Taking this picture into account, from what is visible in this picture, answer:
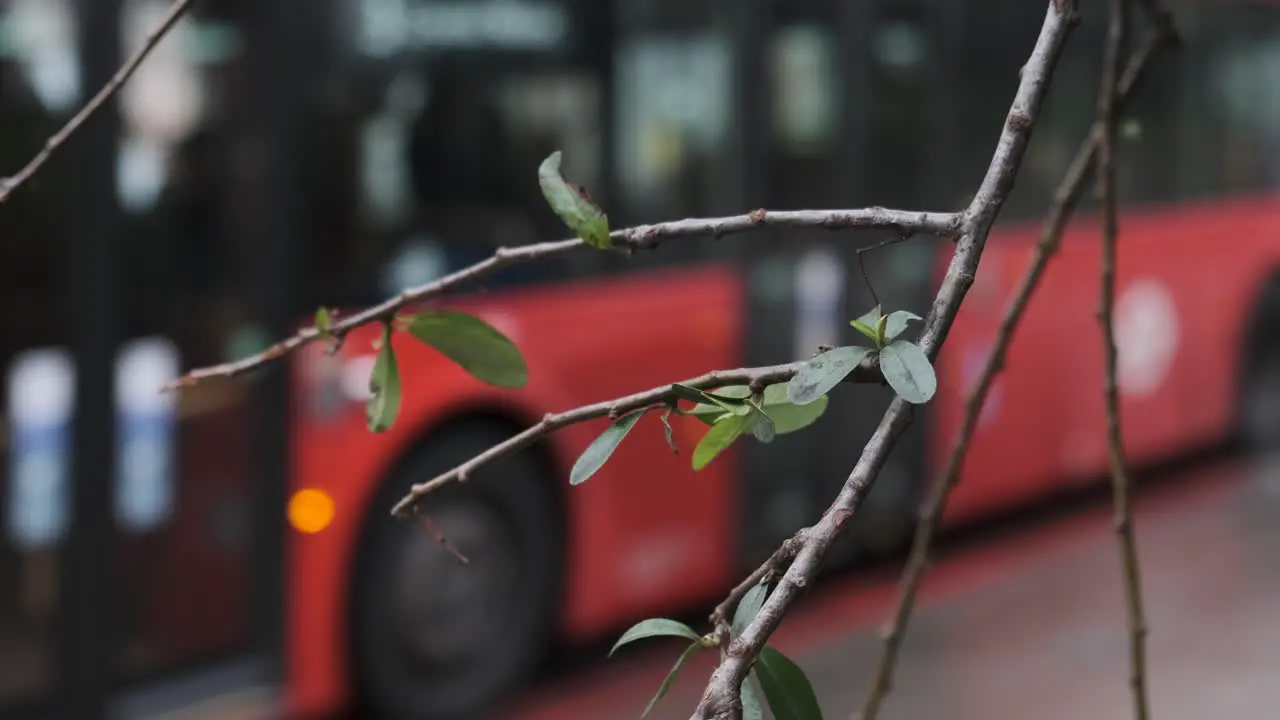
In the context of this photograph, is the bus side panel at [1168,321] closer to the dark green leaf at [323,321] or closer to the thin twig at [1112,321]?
the thin twig at [1112,321]

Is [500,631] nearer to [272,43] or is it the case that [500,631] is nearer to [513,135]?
[513,135]

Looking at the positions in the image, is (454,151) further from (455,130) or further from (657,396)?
(657,396)

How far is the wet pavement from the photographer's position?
541 cm

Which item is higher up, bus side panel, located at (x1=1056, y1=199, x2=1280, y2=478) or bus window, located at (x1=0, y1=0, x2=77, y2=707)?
→ bus window, located at (x1=0, y1=0, x2=77, y2=707)

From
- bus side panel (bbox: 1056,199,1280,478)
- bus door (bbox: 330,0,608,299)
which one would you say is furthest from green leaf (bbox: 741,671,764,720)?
bus side panel (bbox: 1056,199,1280,478)

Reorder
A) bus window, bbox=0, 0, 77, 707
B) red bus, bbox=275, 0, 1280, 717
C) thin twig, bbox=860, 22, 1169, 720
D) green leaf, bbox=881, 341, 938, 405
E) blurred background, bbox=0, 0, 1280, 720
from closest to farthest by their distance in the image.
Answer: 1. green leaf, bbox=881, 341, 938, 405
2. thin twig, bbox=860, 22, 1169, 720
3. bus window, bbox=0, 0, 77, 707
4. blurred background, bbox=0, 0, 1280, 720
5. red bus, bbox=275, 0, 1280, 717

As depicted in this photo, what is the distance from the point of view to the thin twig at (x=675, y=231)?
1015 mm

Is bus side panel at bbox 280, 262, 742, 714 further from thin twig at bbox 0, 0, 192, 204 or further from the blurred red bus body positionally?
thin twig at bbox 0, 0, 192, 204

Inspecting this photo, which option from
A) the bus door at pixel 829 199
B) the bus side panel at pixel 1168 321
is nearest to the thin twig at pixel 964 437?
the bus door at pixel 829 199

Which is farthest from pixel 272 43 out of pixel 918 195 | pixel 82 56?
pixel 918 195

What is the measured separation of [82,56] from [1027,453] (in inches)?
182

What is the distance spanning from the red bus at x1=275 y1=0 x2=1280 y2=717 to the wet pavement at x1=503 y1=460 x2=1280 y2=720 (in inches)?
9.2

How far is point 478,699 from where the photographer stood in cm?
541

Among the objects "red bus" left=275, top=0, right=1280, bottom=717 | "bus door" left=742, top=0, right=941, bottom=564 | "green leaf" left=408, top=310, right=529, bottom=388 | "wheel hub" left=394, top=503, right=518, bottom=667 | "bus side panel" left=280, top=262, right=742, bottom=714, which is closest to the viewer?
"green leaf" left=408, top=310, right=529, bottom=388
